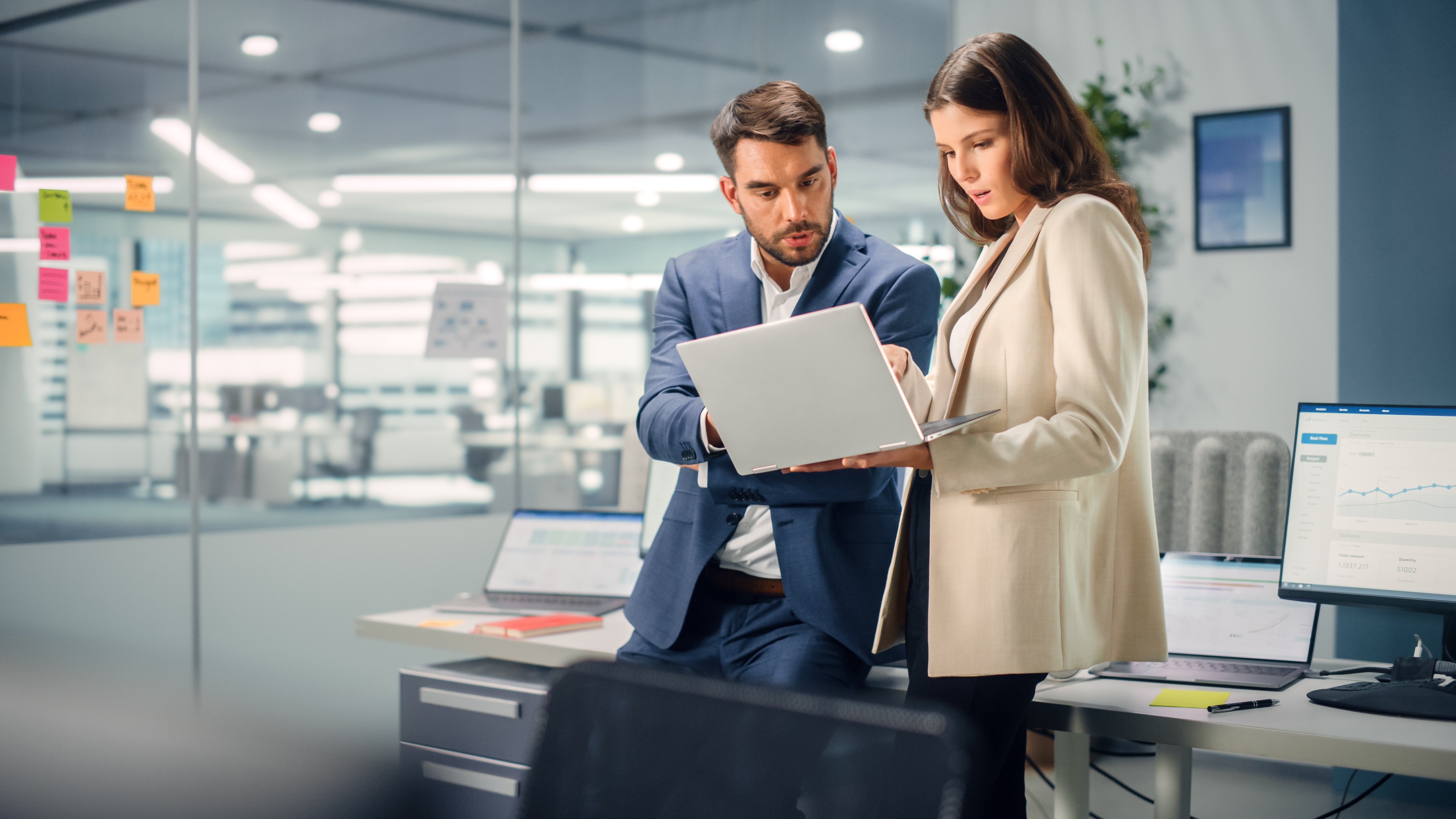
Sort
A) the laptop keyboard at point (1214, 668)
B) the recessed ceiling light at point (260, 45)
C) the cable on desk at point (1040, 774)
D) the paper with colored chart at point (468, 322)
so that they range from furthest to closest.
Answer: the paper with colored chart at point (468, 322), the recessed ceiling light at point (260, 45), the cable on desk at point (1040, 774), the laptop keyboard at point (1214, 668)

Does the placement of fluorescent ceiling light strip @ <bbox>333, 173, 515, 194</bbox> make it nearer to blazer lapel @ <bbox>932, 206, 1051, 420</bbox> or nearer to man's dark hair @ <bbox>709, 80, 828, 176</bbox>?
man's dark hair @ <bbox>709, 80, 828, 176</bbox>

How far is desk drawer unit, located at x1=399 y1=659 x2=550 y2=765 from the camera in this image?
2119 millimetres

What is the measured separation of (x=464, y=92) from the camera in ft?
13.1

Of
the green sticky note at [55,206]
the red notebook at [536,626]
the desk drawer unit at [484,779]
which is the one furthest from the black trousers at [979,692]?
the green sticky note at [55,206]

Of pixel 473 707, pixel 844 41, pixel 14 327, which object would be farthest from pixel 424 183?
pixel 473 707

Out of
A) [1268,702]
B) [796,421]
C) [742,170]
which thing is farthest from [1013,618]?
[742,170]

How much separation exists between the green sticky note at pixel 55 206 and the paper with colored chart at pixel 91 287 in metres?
0.15

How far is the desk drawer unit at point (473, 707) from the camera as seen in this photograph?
6.95 feet

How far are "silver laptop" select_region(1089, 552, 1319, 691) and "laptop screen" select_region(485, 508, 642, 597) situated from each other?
3.46 ft

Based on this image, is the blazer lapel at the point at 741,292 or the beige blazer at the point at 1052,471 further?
the blazer lapel at the point at 741,292

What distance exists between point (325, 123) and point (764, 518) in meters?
2.60

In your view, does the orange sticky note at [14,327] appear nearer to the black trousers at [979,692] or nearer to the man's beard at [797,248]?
the man's beard at [797,248]

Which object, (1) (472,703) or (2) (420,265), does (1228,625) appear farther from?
(2) (420,265)

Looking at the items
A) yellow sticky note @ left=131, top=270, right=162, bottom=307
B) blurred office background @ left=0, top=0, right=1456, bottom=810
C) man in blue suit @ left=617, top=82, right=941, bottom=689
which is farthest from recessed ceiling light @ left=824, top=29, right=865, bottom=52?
man in blue suit @ left=617, top=82, right=941, bottom=689
